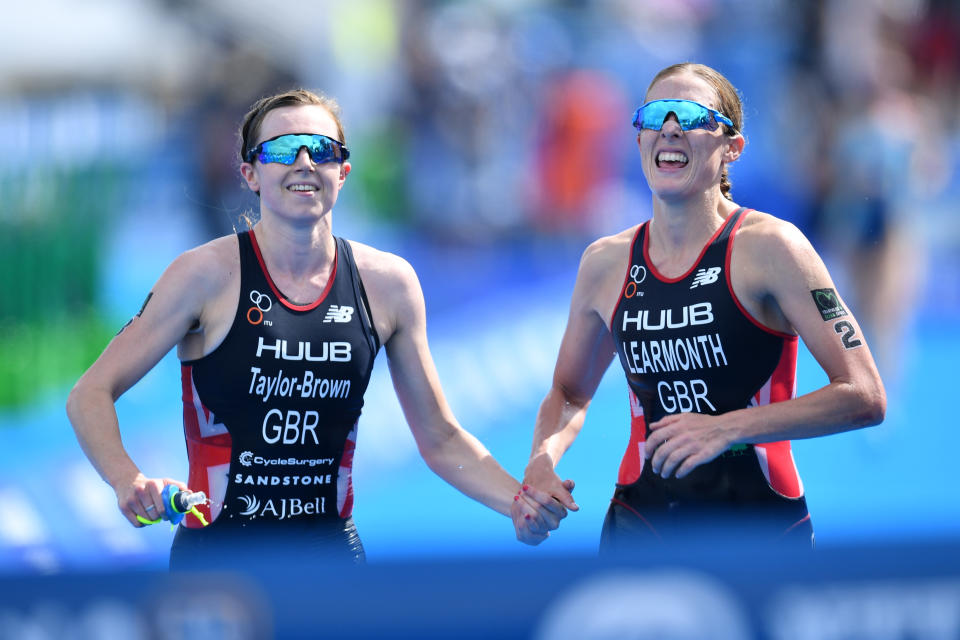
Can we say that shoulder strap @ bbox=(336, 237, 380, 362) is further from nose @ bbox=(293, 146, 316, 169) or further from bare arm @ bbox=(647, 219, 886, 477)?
bare arm @ bbox=(647, 219, 886, 477)

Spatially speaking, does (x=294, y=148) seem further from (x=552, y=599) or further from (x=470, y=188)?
(x=470, y=188)

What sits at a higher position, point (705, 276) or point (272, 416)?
point (705, 276)

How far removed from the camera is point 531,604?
1.70 metres

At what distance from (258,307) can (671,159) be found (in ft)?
4.28

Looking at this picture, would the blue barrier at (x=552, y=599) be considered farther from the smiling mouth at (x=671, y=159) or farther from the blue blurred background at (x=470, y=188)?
the blue blurred background at (x=470, y=188)

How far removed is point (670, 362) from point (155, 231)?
23.1 feet

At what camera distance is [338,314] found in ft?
11.9

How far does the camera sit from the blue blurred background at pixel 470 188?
8.98 m

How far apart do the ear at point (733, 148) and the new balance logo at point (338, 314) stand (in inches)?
48.6

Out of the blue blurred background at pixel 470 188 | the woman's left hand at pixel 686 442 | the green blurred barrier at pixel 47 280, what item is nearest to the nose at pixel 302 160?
the woman's left hand at pixel 686 442

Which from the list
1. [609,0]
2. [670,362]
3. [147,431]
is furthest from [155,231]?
[670,362]

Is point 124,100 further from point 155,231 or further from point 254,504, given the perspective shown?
point 254,504

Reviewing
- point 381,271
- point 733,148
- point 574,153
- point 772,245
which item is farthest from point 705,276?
point 574,153

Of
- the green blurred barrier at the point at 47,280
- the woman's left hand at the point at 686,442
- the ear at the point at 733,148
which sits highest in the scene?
the green blurred barrier at the point at 47,280
